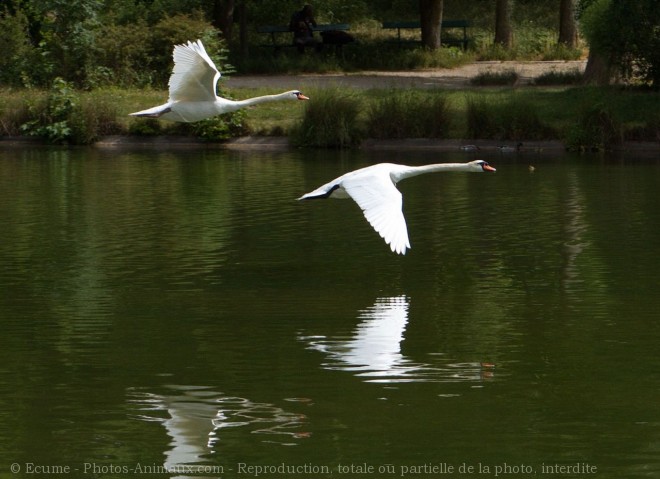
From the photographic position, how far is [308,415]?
Result: 11.9 m

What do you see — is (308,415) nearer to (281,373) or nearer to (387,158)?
(281,373)

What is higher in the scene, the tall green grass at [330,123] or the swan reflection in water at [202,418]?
the tall green grass at [330,123]

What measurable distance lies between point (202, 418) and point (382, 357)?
2.45 metres

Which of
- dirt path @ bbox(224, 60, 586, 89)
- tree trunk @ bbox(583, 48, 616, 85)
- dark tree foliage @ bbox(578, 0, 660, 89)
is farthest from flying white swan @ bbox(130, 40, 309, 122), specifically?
tree trunk @ bbox(583, 48, 616, 85)

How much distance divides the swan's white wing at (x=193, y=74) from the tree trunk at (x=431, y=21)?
23.0 m

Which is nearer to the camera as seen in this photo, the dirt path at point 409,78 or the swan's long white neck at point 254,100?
the swan's long white neck at point 254,100

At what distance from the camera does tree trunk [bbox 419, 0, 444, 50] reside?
42.7 m

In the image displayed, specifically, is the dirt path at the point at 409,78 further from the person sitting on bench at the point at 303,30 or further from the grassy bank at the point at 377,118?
the person sitting on bench at the point at 303,30

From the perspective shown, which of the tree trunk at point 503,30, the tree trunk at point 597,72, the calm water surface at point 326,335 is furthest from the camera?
the tree trunk at point 503,30

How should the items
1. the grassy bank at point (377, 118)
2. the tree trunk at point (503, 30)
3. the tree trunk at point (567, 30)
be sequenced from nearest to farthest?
the grassy bank at point (377, 118)
the tree trunk at point (567, 30)
the tree trunk at point (503, 30)

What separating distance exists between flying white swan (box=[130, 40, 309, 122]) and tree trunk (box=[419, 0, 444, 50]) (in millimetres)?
22274

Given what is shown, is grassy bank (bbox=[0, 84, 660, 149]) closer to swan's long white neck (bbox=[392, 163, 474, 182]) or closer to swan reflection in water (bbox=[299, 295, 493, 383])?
→ swan's long white neck (bbox=[392, 163, 474, 182])

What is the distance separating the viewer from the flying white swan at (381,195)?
14.6 meters

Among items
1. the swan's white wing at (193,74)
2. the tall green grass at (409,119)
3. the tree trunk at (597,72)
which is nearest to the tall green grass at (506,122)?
the tall green grass at (409,119)
